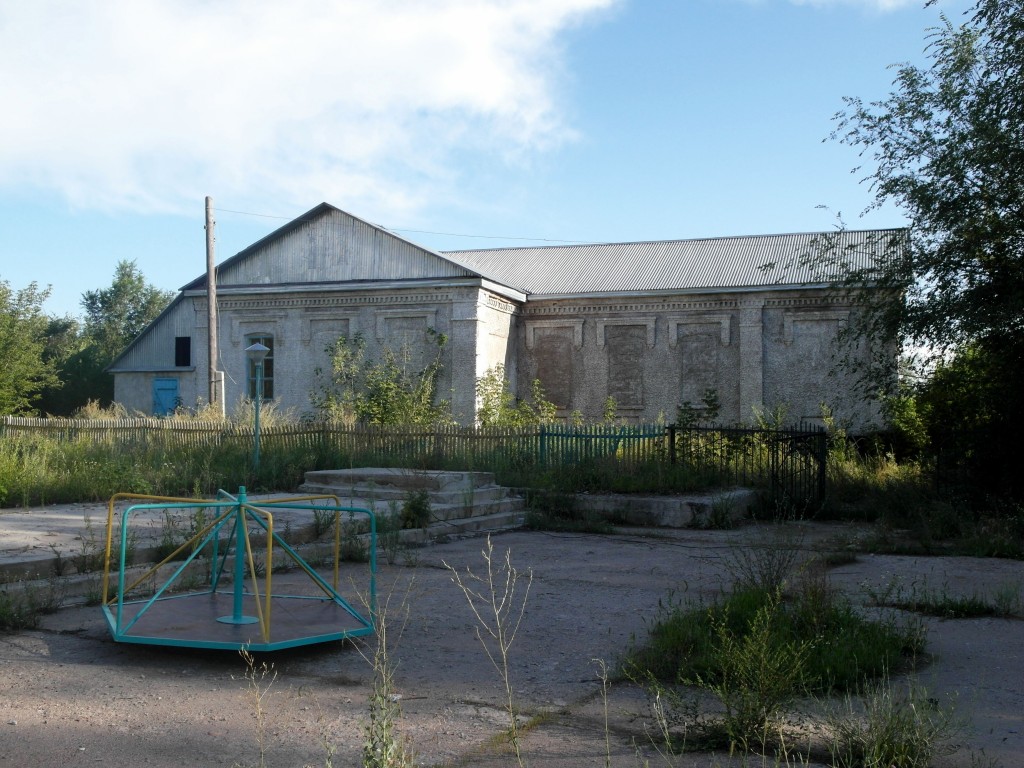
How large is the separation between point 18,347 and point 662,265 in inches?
930

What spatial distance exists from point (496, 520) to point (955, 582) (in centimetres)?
591

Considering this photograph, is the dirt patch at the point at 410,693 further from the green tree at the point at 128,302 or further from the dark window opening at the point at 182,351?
the green tree at the point at 128,302

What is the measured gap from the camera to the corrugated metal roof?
26.7 metres

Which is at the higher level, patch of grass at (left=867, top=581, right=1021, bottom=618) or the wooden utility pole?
the wooden utility pole

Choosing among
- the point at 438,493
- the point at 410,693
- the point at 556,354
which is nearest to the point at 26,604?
the point at 410,693

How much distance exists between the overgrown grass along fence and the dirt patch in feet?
22.9

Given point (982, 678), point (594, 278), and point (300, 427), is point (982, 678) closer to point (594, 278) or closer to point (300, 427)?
point (300, 427)

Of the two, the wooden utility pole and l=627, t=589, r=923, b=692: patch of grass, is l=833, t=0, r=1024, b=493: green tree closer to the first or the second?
l=627, t=589, r=923, b=692: patch of grass

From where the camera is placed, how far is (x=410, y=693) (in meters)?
Answer: 4.96

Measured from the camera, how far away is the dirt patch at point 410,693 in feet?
13.3

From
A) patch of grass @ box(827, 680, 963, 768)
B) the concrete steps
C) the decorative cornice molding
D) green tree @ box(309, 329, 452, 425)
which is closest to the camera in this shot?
patch of grass @ box(827, 680, 963, 768)

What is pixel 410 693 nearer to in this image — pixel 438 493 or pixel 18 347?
pixel 438 493

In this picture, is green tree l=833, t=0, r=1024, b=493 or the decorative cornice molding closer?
green tree l=833, t=0, r=1024, b=493

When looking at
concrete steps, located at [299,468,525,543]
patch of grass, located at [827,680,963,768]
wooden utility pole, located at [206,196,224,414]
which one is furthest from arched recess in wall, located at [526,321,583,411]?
patch of grass, located at [827,680,963,768]
